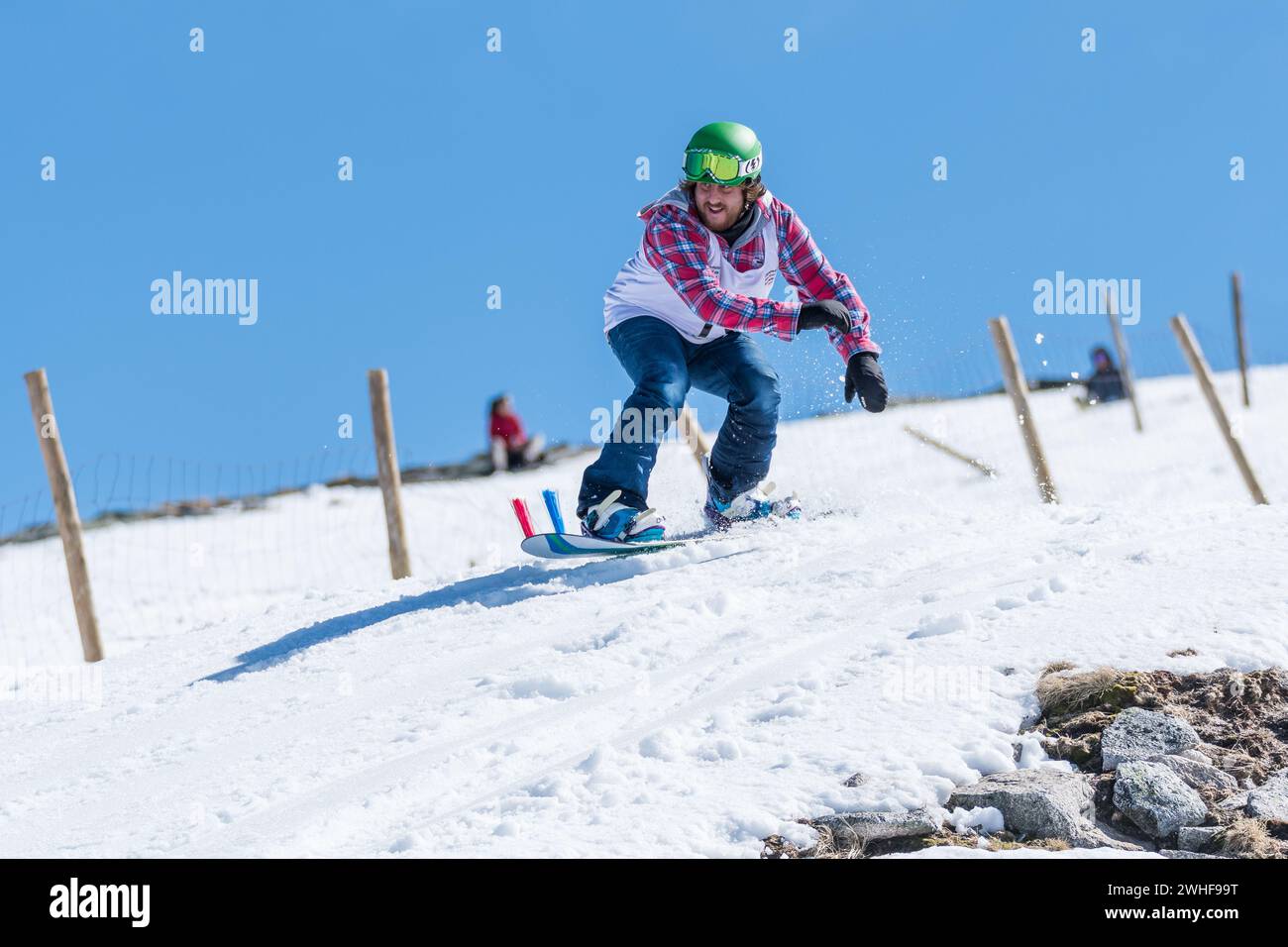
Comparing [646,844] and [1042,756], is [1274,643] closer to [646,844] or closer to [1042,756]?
[1042,756]

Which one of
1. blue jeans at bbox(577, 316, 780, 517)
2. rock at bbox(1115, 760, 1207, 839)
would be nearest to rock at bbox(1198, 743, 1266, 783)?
rock at bbox(1115, 760, 1207, 839)

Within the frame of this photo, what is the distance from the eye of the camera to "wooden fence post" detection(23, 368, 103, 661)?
7.16 m

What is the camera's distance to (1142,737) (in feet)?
9.88

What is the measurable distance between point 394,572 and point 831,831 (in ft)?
17.5

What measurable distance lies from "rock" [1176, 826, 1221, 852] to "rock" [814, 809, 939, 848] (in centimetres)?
53

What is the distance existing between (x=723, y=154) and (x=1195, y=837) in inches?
127

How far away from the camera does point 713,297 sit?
5.04 m

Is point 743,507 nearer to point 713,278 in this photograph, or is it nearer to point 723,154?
point 713,278

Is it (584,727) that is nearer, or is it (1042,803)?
(1042,803)

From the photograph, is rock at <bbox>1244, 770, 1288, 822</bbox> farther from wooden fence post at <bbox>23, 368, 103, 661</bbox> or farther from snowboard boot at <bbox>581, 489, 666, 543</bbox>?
wooden fence post at <bbox>23, 368, 103, 661</bbox>

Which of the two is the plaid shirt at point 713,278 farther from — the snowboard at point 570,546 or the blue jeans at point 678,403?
the snowboard at point 570,546

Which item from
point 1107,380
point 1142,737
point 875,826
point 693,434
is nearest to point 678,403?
point 1142,737

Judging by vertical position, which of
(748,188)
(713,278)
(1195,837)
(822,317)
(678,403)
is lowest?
(1195,837)
